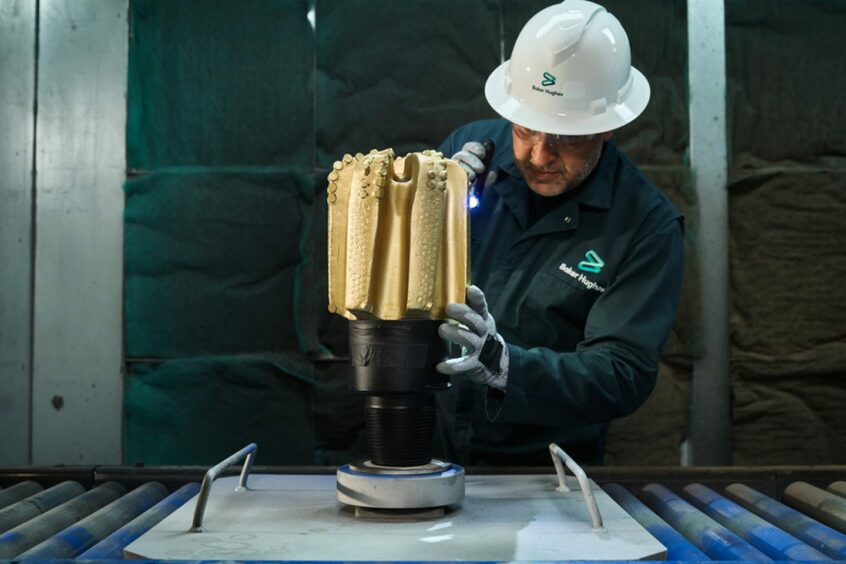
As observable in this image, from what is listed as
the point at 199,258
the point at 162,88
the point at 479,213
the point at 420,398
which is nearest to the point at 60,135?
the point at 162,88

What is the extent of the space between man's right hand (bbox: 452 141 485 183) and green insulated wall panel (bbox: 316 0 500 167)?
1025 millimetres

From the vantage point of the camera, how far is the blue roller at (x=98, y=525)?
151 centimetres

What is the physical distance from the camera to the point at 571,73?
2.34 metres

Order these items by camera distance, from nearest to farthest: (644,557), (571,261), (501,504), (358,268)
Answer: (644,557) → (358,268) → (501,504) → (571,261)

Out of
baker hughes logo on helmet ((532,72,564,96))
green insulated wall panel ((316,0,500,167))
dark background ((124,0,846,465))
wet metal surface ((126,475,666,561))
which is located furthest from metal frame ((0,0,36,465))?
baker hughes logo on helmet ((532,72,564,96))

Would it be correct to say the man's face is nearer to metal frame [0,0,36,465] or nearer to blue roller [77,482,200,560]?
blue roller [77,482,200,560]

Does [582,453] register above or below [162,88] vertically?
below

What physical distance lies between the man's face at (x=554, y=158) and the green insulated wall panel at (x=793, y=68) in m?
1.34

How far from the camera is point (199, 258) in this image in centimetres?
364

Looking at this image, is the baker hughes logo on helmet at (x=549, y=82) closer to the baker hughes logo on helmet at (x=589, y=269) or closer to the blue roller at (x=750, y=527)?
the baker hughes logo on helmet at (x=589, y=269)

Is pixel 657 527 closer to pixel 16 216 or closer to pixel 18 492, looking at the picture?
pixel 18 492

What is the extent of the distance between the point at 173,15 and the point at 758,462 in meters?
2.97

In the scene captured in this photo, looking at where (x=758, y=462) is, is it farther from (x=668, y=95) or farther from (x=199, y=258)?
(x=199, y=258)

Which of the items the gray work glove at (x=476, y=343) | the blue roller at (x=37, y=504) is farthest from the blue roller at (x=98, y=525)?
the gray work glove at (x=476, y=343)
